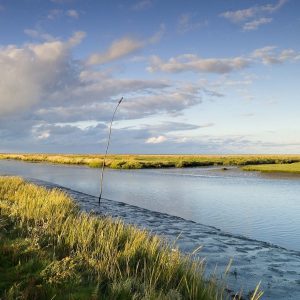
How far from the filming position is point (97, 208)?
25.2m

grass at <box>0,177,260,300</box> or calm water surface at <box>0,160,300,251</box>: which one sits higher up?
grass at <box>0,177,260,300</box>

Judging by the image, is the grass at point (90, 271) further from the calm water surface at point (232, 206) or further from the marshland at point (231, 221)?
the calm water surface at point (232, 206)

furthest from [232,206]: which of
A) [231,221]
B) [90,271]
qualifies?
[90,271]

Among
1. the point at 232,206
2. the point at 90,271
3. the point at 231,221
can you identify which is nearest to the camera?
the point at 90,271

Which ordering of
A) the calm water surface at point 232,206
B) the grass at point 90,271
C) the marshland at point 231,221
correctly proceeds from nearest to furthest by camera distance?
the grass at point 90,271, the marshland at point 231,221, the calm water surface at point 232,206

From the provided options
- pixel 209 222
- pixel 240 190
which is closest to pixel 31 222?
pixel 209 222

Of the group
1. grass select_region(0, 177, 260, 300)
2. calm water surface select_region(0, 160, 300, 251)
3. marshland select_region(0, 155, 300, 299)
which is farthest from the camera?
calm water surface select_region(0, 160, 300, 251)

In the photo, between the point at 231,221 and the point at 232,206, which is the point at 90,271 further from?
the point at 232,206

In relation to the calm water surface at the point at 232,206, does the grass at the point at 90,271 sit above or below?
above

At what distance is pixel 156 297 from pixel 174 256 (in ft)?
7.68

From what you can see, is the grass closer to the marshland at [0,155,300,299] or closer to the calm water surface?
the marshland at [0,155,300,299]

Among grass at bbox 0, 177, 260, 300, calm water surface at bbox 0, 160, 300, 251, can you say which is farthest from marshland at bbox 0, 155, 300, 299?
grass at bbox 0, 177, 260, 300

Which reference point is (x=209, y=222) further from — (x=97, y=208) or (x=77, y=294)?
(x=77, y=294)

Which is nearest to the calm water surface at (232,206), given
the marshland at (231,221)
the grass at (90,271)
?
the marshland at (231,221)
